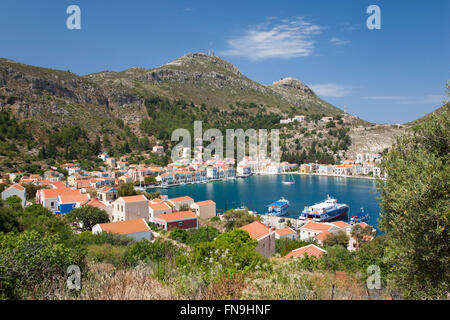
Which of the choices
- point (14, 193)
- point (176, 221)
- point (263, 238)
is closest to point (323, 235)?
point (263, 238)

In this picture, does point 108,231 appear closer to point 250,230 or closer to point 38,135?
point 250,230

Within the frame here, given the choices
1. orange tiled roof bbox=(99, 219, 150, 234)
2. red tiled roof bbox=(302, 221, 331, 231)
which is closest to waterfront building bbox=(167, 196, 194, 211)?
orange tiled roof bbox=(99, 219, 150, 234)

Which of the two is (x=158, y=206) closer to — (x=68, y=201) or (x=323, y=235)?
(x=68, y=201)

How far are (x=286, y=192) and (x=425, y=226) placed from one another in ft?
110

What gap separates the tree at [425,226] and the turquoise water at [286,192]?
2119 cm

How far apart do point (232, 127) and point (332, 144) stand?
2150 cm

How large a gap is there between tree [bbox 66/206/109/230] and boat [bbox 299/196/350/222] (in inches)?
621

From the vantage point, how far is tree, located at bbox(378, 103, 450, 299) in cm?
360

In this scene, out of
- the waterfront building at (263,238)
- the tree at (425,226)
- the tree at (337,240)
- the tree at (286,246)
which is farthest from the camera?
the tree at (337,240)

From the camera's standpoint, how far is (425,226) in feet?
11.9

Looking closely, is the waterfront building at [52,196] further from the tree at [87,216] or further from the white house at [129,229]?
the white house at [129,229]

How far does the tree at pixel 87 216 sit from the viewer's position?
15047mm

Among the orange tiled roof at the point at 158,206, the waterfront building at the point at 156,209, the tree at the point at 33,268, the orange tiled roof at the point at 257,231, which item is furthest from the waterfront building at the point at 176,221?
the tree at the point at 33,268
